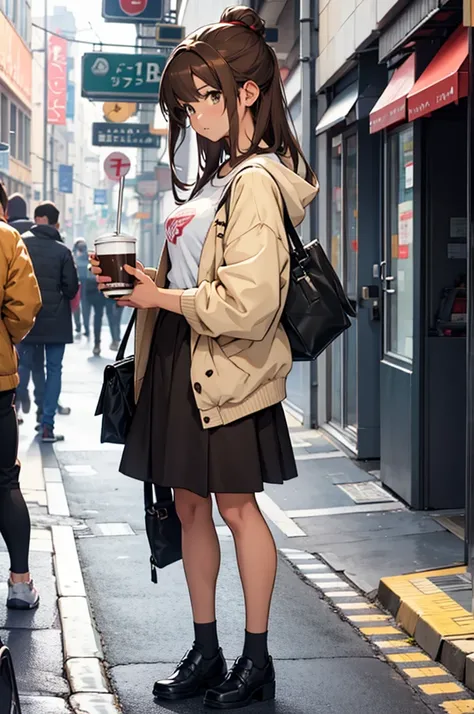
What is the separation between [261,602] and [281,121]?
1.53 meters

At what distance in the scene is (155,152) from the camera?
144ft

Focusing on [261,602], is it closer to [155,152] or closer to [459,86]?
[459,86]

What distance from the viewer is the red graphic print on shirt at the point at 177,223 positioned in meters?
3.85

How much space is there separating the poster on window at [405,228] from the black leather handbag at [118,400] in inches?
148

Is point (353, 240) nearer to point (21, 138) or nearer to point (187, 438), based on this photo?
point (187, 438)

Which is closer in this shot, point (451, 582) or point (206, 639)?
point (206, 639)

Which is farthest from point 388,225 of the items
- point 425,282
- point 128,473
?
point 128,473

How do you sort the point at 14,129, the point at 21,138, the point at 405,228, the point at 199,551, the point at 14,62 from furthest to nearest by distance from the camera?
the point at 21,138
the point at 14,129
the point at 14,62
the point at 405,228
the point at 199,551

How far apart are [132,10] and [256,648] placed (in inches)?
691

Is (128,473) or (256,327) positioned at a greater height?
(256,327)

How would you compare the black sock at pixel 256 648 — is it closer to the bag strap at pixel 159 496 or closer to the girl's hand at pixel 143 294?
the bag strap at pixel 159 496

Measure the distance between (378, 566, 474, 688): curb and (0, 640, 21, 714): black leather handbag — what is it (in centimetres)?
199

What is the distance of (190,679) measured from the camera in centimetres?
405

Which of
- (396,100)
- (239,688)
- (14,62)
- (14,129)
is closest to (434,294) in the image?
(396,100)
